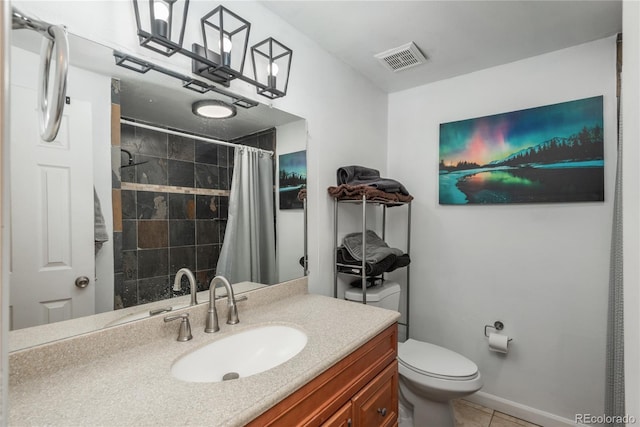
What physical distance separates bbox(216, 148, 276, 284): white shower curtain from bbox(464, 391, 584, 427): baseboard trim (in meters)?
1.68

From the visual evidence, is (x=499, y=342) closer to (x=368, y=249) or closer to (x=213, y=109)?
(x=368, y=249)

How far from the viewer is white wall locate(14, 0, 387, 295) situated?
101cm

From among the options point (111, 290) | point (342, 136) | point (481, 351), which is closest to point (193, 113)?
point (111, 290)

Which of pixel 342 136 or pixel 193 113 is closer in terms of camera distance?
pixel 193 113

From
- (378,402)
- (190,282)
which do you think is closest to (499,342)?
(378,402)

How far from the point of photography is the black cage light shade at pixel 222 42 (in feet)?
3.93

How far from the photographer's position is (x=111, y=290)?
102 centimetres

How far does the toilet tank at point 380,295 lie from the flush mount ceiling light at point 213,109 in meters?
1.24

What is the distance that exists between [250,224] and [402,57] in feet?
4.57

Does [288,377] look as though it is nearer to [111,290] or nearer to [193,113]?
[111,290]

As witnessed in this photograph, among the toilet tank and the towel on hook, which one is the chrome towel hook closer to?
the towel on hook

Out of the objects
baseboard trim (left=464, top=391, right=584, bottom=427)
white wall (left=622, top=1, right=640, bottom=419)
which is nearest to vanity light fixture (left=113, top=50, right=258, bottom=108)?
white wall (left=622, top=1, right=640, bottom=419)

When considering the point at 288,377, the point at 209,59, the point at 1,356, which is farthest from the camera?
the point at 209,59

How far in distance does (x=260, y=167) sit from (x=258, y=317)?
0.71 metres
